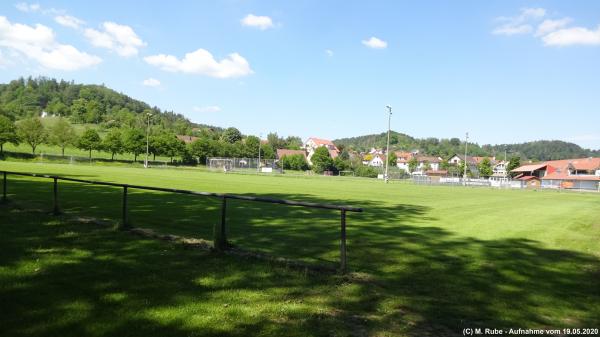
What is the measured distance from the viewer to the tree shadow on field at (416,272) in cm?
518

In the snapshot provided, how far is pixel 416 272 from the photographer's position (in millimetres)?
7598

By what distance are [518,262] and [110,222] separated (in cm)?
956

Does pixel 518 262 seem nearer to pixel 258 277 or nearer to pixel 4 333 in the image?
pixel 258 277

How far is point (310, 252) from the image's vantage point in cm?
891

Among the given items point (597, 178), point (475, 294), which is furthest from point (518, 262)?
point (597, 178)

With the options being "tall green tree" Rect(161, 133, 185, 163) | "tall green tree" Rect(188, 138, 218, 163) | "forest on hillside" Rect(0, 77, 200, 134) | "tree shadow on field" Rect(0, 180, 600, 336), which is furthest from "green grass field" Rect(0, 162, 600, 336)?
"forest on hillside" Rect(0, 77, 200, 134)

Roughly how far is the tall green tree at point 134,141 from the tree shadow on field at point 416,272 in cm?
9139

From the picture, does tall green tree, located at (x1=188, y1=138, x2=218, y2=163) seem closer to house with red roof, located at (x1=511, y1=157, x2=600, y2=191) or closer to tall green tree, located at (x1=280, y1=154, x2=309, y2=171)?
tall green tree, located at (x1=280, y1=154, x2=309, y2=171)

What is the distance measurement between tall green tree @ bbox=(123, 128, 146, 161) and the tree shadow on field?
91.4 meters

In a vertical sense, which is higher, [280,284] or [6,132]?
[6,132]

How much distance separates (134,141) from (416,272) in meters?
102

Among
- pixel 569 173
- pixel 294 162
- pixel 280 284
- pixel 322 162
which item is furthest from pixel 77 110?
pixel 280 284

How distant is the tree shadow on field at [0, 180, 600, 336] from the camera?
5176mm

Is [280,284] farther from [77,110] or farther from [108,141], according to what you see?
[77,110]
